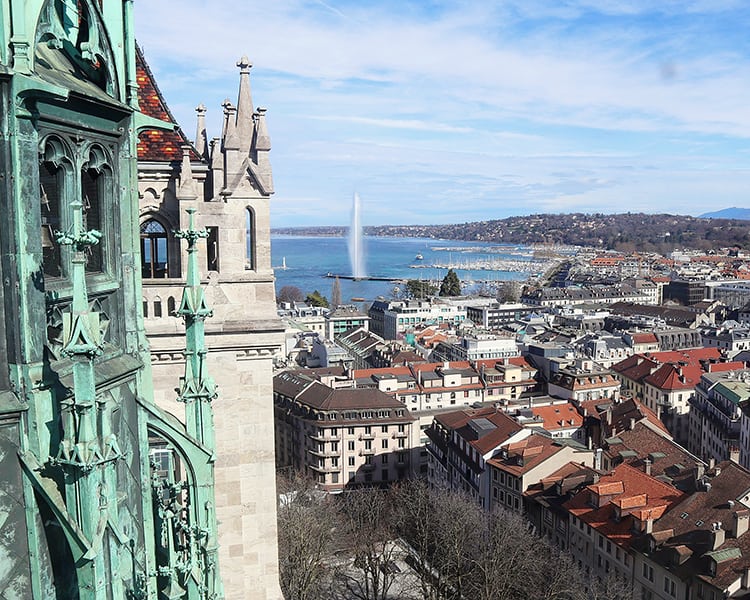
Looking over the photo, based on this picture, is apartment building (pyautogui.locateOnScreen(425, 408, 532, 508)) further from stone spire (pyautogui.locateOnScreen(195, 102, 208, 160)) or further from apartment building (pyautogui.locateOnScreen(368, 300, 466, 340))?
apartment building (pyautogui.locateOnScreen(368, 300, 466, 340))

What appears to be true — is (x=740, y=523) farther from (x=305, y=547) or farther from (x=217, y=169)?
(x=217, y=169)

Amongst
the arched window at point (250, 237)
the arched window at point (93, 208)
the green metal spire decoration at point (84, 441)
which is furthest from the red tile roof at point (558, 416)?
the green metal spire decoration at point (84, 441)

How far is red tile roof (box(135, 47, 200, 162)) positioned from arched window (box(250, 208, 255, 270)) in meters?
1.23

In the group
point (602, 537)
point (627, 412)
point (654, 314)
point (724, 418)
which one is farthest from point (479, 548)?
point (654, 314)

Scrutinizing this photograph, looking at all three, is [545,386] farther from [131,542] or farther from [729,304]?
[729,304]

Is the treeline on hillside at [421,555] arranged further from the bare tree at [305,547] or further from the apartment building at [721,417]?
the apartment building at [721,417]

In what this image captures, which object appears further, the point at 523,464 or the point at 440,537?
the point at 523,464

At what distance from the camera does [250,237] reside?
1355 cm

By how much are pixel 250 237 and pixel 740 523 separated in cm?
2832

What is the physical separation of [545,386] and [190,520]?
76010 millimetres

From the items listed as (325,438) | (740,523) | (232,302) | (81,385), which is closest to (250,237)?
(232,302)

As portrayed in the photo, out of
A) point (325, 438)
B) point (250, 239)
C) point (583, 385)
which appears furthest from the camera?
point (583, 385)

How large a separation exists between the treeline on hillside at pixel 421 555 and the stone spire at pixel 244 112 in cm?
2471

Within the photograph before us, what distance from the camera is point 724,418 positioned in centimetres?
6362
